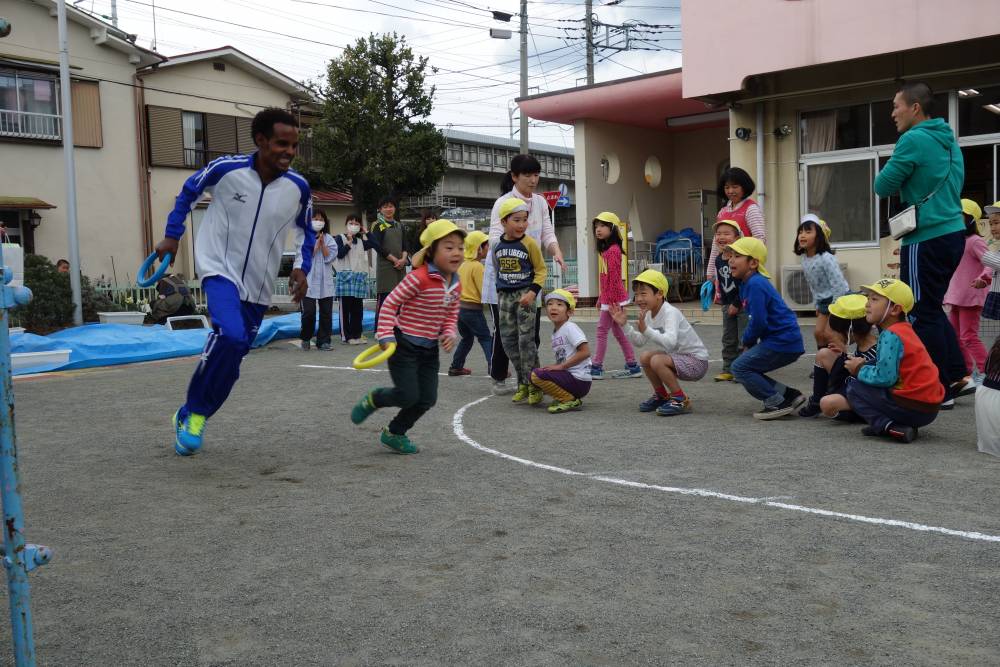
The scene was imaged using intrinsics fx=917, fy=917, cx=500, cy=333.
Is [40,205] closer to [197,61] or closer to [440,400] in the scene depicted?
[197,61]

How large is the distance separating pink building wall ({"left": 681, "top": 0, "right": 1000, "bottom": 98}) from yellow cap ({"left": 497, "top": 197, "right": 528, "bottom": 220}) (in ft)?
27.1

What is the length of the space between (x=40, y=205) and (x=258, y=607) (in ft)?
80.3

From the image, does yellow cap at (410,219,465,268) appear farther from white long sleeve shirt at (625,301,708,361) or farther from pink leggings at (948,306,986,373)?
pink leggings at (948,306,986,373)

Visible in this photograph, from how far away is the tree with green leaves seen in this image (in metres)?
30.4

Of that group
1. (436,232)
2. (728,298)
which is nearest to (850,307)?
(728,298)

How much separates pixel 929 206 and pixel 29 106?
2522 cm

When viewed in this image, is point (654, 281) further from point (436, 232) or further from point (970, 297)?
point (970, 297)

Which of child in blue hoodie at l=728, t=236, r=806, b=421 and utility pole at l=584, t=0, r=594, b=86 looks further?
utility pole at l=584, t=0, r=594, b=86

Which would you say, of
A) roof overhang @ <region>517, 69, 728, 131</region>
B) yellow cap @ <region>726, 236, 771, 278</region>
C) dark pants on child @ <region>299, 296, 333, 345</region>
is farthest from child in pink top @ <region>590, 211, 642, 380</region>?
roof overhang @ <region>517, 69, 728, 131</region>

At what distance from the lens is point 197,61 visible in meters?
29.5

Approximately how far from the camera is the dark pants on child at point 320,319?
41.6ft

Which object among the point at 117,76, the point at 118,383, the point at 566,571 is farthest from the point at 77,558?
the point at 117,76

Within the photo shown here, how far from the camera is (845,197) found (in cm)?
1536

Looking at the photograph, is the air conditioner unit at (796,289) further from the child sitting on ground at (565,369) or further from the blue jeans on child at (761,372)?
the blue jeans on child at (761,372)
